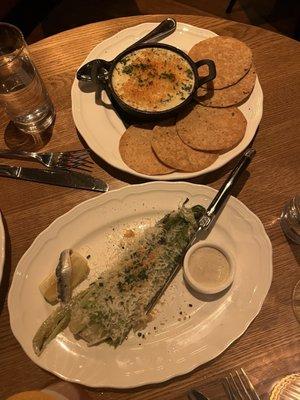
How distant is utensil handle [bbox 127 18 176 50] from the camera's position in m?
1.83

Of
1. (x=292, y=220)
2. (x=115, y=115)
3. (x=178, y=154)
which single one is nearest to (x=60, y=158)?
(x=115, y=115)

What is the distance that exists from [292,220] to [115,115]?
33.0 inches

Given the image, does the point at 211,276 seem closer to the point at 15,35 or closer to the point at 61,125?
the point at 61,125

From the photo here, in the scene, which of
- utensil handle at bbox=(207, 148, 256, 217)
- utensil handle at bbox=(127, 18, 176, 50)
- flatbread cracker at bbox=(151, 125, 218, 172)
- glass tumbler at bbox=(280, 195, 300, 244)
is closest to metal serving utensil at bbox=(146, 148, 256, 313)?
utensil handle at bbox=(207, 148, 256, 217)

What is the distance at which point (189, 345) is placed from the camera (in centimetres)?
120

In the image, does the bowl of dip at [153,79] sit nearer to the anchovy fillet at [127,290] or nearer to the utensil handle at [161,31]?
the utensil handle at [161,31]

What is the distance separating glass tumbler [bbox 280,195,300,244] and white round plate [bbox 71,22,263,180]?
0.28 meters

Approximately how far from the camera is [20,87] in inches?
61.3

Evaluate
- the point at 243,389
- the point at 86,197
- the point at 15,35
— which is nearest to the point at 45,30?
the point at 15,35

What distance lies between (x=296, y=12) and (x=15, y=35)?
292 cm

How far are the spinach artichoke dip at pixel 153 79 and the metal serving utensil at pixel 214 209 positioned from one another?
379 millimetres

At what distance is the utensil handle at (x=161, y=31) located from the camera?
1830 millimetres

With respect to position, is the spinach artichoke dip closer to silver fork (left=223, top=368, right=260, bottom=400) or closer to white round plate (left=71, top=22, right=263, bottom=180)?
white round plate (left=71, top=22, right=263, bottom=180)

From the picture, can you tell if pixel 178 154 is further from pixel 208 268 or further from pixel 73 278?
pixel 73 278
